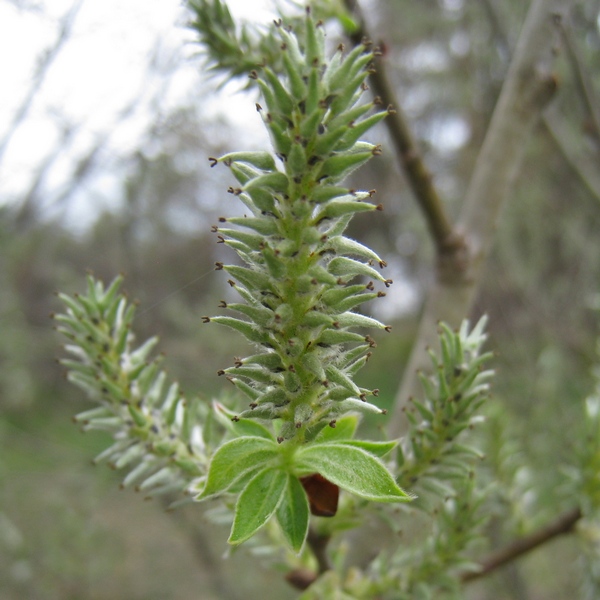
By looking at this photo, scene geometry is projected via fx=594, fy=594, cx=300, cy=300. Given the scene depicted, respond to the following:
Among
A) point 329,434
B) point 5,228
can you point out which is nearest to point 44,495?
point 5,228

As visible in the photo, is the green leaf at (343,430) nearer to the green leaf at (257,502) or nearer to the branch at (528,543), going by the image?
A: the green leaf at (257,502)

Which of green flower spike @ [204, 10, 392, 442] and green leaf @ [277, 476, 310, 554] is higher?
green flower spike @ [204, 10, 392, 442]

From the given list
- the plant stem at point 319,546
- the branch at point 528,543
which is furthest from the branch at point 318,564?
the branch at point 528,543

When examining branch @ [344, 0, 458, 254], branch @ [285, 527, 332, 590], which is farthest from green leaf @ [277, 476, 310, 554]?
branch @ [344, 0, 458, 254]

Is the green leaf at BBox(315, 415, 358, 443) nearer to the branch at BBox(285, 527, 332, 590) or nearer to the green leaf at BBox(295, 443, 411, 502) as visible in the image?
the green leaf at BBox(295, 443, 411, 502)

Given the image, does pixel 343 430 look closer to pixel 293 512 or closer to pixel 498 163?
pixel 293 512

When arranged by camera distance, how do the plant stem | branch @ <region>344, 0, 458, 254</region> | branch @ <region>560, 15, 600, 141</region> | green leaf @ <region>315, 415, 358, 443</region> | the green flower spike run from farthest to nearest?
branch @ <region>560, 15, 600, 141</region>, branch @ <region>344, 0, 458, 254</region>, the plant stem, green leaf @ <region>315, 415, 358, 443</region>, the green flower spike
